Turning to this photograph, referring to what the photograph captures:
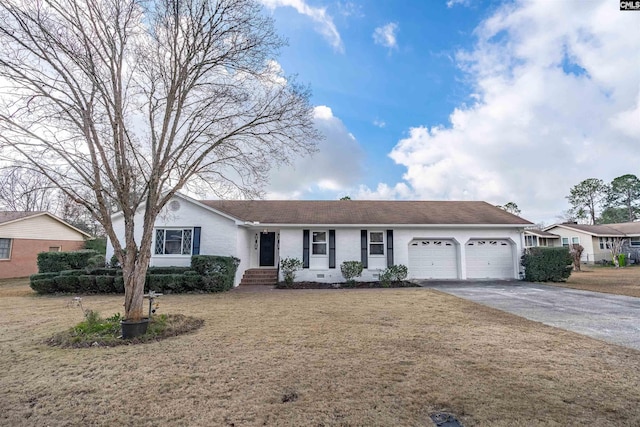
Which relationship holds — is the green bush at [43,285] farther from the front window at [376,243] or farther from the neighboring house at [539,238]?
the neighboring house at [539,238]

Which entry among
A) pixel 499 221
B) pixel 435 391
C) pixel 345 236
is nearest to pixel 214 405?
pixel 435 391

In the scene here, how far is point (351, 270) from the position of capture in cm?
1456

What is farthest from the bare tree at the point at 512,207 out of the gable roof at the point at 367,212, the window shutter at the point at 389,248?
the window shutter at the point at 389,248

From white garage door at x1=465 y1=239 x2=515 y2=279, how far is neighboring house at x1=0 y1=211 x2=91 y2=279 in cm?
2673

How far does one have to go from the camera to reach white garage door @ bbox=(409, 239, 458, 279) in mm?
15961

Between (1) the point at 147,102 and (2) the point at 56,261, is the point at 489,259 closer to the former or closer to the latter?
(1) the point at 147,102

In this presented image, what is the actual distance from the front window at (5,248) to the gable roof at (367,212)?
503 inches

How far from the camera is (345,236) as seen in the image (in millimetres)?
15273

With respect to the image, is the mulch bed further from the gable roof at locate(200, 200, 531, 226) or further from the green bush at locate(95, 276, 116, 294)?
the green bush at locate(95, 276, 116, 294)

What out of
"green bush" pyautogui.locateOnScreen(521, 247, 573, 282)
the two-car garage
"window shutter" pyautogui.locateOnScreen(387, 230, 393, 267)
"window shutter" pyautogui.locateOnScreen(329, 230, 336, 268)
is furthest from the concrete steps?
"green bush" pyautogui.locateOnScreen(521, 247, 573, 282)

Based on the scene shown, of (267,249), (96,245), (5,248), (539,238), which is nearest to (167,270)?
(267,249)

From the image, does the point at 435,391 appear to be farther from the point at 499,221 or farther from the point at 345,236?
the point at 499,221

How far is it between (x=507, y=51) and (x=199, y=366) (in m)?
14.7

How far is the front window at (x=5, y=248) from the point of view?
732 inches
